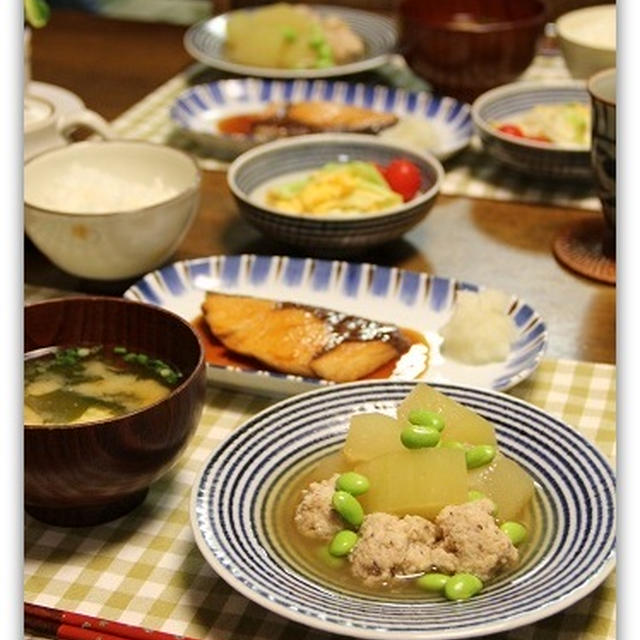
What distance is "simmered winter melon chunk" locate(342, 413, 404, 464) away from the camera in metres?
1.43

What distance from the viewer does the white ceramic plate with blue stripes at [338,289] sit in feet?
6.26

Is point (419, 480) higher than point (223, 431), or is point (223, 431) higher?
point (419, 480)

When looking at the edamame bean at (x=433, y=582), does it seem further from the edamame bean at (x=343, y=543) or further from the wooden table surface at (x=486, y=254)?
the wooden table surface at (x=486, y=254)

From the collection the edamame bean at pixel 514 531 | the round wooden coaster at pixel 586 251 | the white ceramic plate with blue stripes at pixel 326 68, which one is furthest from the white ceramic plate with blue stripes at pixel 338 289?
the white ceramic plate with blue stripes at pixel 326 68

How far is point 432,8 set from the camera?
3111 millimetres

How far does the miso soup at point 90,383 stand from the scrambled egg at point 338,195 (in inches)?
25.0

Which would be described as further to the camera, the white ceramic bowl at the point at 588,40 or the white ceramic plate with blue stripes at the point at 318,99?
the white ceramic bowl at the point at 588,40

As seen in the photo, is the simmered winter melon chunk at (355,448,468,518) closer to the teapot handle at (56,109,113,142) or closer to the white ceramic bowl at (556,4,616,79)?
the teapot handle at (56,109,113,142)

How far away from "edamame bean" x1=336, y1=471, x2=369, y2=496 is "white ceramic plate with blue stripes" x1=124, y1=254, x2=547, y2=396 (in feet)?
1.57

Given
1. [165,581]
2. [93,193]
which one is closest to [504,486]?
[165,581]

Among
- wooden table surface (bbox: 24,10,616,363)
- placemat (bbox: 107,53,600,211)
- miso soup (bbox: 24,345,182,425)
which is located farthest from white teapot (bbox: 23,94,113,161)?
miso soup (bbox: 24,345,182,425)
